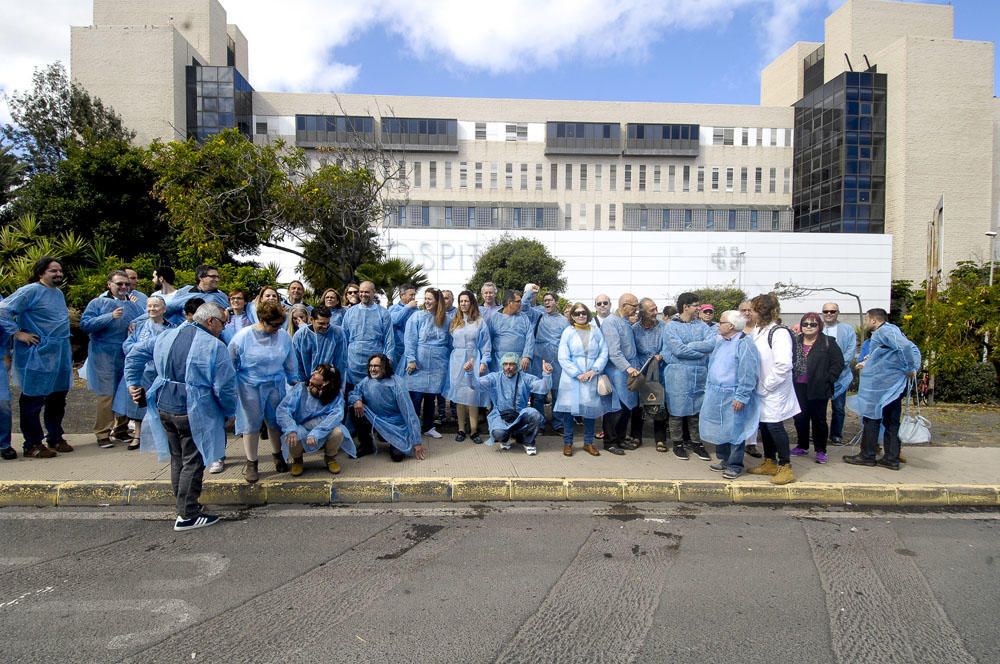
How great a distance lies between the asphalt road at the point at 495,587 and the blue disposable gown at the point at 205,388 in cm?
73

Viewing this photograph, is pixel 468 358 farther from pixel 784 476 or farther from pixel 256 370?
pixel 784 476

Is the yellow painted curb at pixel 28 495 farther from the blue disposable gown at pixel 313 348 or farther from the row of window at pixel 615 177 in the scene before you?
the row of window at pixel 615 177

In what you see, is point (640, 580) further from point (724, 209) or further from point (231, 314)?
point (724, 209)

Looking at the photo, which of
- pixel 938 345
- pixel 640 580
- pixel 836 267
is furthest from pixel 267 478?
pixel 836 267

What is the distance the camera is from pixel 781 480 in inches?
234

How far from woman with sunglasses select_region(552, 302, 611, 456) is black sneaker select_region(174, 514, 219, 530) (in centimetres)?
366

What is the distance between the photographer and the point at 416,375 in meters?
7.44

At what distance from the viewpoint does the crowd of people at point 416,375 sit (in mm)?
5219

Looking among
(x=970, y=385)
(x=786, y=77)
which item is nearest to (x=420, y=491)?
(x=970, y=385)

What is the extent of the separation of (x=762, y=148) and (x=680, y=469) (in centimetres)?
6366

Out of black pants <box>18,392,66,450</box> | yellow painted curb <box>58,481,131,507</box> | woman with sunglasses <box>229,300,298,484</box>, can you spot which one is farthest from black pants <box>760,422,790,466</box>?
black pants <box>18,392,66,450</box>

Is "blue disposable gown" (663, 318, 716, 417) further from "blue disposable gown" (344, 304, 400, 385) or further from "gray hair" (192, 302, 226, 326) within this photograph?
"gray hair" (192, 302, 226, 326)

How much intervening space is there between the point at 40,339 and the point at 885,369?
910 centimetres

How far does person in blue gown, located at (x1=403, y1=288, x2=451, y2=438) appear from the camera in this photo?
745 centimetres
